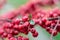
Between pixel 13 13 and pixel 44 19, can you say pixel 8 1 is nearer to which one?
pixel 13 13

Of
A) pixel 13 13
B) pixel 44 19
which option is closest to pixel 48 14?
pixel 44 19

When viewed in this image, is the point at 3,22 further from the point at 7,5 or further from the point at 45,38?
the point at 45,38

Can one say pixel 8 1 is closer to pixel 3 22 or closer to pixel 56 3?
pixel 3 22

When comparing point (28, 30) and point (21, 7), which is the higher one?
point (21, 7)

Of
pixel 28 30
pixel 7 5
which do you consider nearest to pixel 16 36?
pixel 28 30

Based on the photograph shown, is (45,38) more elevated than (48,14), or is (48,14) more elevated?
(48,14)

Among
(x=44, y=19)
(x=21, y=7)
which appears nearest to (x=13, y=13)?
(x=21, y=7)

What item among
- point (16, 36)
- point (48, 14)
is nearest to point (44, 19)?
point (48, 14)

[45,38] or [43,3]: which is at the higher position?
[43,3]
